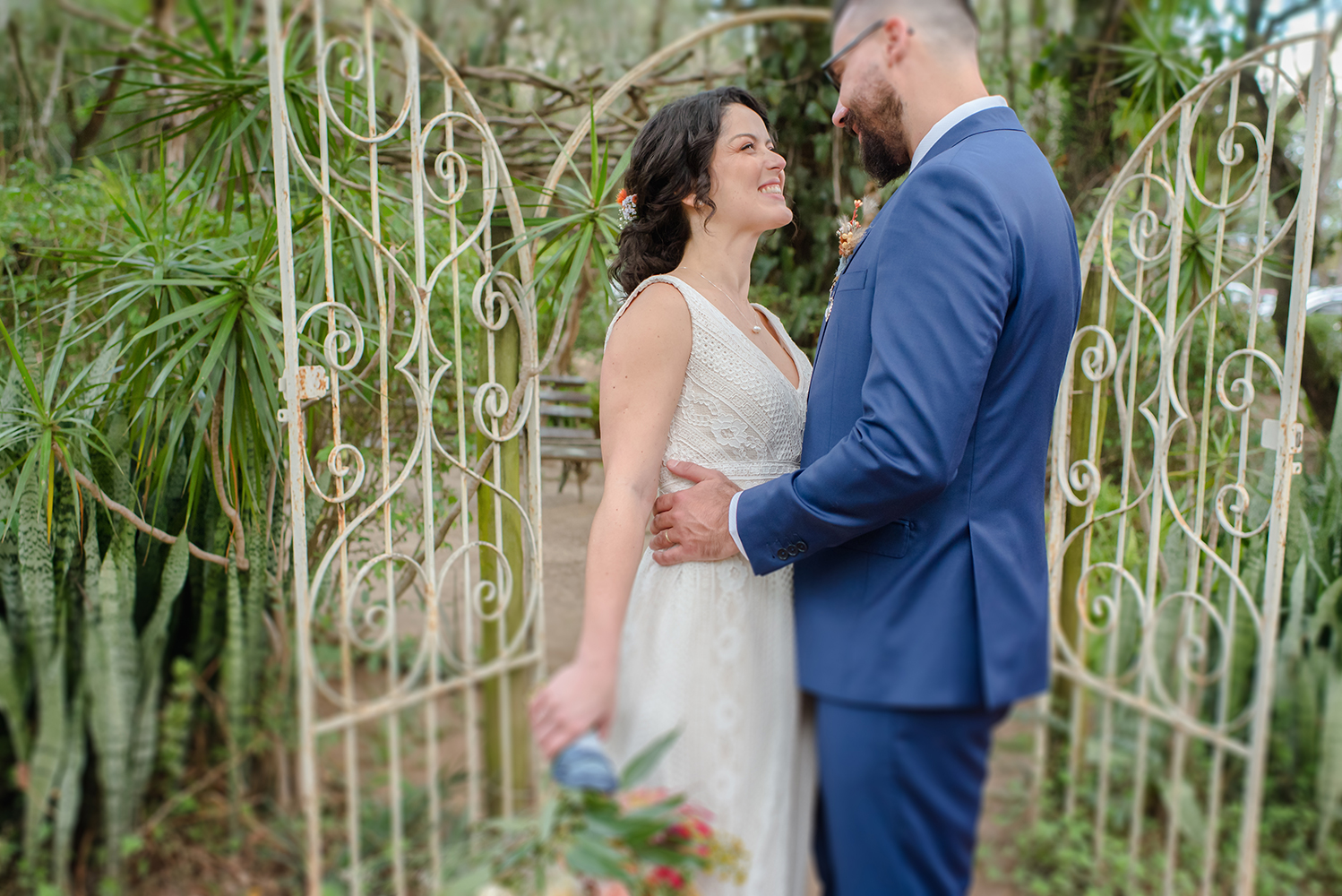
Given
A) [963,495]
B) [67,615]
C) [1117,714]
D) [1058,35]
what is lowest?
[1117,714]

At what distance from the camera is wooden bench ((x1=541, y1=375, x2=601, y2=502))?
4.04 meters

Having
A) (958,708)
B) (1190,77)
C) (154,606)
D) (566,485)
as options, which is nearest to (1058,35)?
(1190,77)

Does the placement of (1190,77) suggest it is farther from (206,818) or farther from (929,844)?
(206,818)

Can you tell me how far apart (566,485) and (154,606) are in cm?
267

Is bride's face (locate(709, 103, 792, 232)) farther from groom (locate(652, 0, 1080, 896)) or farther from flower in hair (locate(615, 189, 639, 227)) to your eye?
groom (locate(652, 0, 1080, 896))

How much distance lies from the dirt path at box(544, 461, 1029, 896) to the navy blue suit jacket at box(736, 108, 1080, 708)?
2.36 feet

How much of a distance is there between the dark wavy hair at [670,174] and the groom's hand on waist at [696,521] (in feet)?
1.58

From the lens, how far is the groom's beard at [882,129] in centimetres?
126

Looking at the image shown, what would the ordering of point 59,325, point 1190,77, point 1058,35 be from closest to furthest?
point 59,325 < point 1190,77 < point 1058,35

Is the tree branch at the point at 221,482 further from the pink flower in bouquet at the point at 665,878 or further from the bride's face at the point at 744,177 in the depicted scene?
the pink flower in bouquet at the point at 665,878

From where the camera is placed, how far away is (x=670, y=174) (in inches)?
63.2

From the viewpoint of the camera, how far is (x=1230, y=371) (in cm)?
333

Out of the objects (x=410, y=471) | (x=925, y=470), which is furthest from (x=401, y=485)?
(x=925, y=470)

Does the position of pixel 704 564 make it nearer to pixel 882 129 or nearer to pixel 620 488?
pixel 620 488
